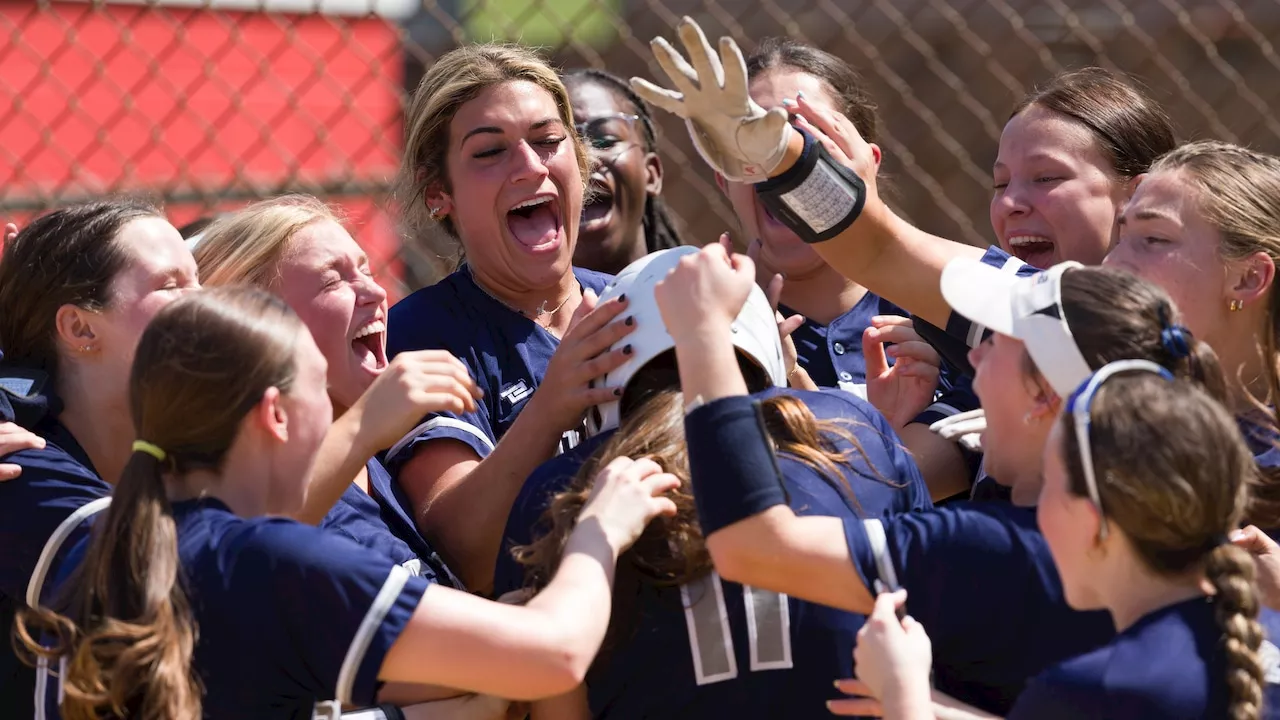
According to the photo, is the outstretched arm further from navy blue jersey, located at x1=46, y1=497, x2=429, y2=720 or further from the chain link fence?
the chain link fence

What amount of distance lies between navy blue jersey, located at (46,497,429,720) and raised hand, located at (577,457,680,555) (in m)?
0.29

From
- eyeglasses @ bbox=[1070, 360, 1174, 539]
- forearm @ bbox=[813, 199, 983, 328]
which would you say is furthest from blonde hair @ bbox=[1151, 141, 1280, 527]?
eyeglasses @ bbox=[1070, 360, 1174, 539]

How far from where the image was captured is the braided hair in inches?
173

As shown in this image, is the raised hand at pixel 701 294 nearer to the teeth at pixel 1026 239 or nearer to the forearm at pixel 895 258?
the forearm at pixel 895 258

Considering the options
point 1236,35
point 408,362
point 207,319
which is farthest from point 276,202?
point 1236,35

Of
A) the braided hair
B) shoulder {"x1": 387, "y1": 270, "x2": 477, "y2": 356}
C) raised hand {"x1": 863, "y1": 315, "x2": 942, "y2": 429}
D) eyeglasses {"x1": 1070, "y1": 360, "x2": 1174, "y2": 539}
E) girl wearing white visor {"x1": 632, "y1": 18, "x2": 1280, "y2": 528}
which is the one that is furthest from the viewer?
the braided hair

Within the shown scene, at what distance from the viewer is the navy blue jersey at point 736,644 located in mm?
2121

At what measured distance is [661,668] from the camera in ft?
7.07

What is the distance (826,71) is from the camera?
367 cm

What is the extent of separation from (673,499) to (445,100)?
1.48 m

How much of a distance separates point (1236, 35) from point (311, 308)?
12.4ft

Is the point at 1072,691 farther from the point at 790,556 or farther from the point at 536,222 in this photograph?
the point at 536,222

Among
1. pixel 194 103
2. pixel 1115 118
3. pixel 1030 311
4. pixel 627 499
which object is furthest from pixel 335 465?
pixel 194 103

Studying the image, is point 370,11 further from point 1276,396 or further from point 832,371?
point 1276,396
